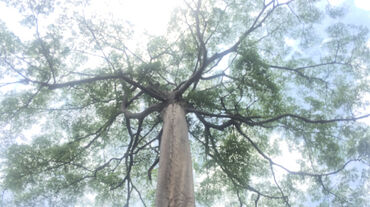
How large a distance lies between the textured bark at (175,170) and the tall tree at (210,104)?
949 millimetres

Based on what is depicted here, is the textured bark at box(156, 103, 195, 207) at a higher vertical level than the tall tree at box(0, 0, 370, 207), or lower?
lower

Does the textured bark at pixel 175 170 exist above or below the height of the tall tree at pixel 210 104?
below

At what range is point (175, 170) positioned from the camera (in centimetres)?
313

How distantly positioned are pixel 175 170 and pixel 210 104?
290cm

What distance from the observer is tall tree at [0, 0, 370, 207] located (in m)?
5.41

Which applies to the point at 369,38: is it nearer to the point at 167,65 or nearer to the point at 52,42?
the point at 167,65

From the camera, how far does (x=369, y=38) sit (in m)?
6.43

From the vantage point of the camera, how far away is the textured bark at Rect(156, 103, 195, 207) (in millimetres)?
2809

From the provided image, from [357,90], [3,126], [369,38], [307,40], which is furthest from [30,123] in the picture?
[369,38]

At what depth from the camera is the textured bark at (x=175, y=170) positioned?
2.81m

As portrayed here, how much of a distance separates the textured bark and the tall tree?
0.95m

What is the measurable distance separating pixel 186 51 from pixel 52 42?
349 centimetres

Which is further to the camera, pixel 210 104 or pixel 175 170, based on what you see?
pixel 210 104

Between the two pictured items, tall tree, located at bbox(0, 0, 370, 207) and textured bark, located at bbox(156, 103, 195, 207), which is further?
tall tree, located at bbox(0, 0, 370, 207)
